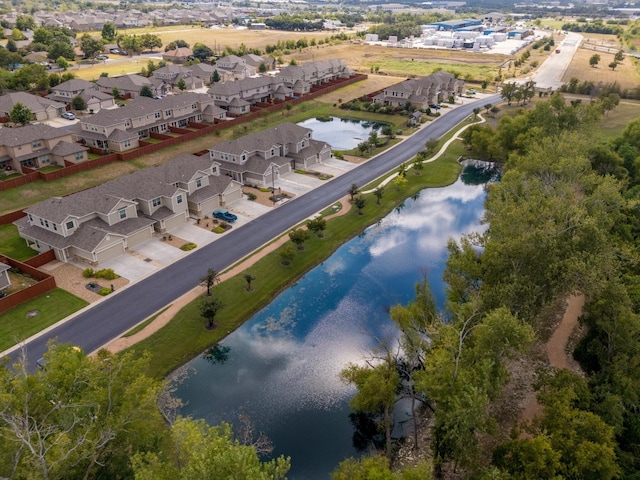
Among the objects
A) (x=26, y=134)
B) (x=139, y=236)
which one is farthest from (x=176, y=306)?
(x=26, y=134)

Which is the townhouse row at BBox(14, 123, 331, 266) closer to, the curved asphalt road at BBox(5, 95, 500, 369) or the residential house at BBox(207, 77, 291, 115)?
the curved asphalt road at BBox(5, 95, 500, 369)

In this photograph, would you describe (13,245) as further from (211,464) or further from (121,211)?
(211,464)

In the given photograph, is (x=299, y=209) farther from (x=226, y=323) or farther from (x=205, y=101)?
(x=205, y=101)

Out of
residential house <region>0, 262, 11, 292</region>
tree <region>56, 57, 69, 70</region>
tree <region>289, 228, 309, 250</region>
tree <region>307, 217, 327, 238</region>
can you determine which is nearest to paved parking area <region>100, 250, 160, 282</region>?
residential house <region>0, 262, 11, 292</region>

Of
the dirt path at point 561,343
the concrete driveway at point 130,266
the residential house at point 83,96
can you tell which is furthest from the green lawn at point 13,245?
the residential house at point 83,96

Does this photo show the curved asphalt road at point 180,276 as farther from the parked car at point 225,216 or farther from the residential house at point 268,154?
the residential house at point 268,154

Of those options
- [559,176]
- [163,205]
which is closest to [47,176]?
[163,205]
